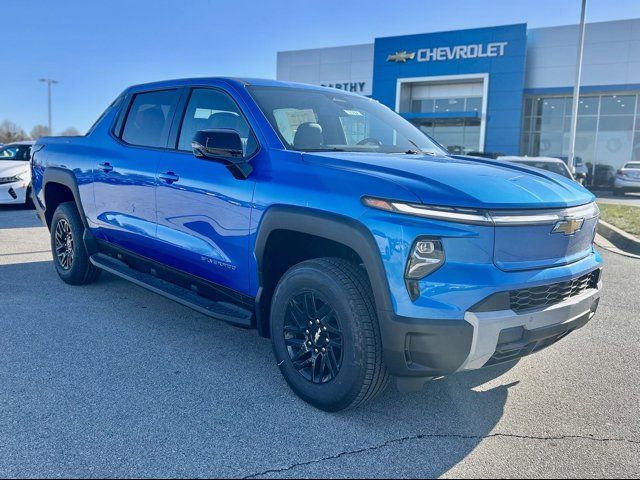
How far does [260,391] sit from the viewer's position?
3.29m

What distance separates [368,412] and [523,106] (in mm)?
28784

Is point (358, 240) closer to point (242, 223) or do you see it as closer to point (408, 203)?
point (408, 203)

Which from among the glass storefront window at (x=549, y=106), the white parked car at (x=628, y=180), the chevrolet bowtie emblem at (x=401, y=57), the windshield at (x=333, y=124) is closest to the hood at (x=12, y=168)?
the windshield at (x=333, y=124)

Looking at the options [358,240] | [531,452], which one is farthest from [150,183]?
[531,452]

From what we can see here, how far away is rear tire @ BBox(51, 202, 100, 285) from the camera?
5344mm

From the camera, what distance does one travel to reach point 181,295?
391cm

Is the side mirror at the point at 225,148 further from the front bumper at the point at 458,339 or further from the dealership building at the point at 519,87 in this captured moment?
the dealership building at the point at 519,87

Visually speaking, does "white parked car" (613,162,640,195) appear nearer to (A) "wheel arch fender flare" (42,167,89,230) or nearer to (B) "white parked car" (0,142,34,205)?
(B) "white parked car" (0,142,34,205)

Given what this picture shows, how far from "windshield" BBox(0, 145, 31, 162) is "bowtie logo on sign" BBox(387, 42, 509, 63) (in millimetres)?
22553

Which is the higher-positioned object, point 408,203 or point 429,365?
point 408,203

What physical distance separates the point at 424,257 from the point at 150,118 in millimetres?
2938

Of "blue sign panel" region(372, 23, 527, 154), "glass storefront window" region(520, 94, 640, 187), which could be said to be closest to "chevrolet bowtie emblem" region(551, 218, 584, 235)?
"glass storefront window" region(520, 94, 640, 187)

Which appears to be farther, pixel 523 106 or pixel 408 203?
pixel 523 106

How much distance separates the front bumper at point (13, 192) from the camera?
11.6 metres
